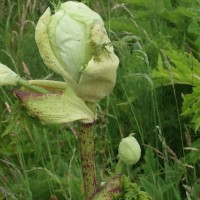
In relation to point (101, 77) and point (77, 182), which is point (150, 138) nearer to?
point (77, 182)

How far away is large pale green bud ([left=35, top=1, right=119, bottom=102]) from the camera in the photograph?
84cm

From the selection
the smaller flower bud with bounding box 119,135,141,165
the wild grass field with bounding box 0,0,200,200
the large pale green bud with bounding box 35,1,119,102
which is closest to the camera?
the large pale green bud with bounding box 35,1,119,102

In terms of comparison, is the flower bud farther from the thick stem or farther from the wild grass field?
the wild grass field

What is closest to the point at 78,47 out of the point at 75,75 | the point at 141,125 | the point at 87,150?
the point at 75,75

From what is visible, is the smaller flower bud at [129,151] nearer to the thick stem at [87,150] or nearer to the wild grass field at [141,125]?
the thick stem at [87,150]

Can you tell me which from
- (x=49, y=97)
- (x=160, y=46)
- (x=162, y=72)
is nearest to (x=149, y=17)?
(x=160, y=46)

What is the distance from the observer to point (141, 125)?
2322mm

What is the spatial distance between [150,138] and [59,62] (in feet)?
4.81

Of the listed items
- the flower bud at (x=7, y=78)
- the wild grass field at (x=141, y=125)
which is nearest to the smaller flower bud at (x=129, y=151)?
the flower bud at (x=7, y=78)

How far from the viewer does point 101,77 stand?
88 cm

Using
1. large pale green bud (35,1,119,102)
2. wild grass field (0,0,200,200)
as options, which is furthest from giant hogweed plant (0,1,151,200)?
wild grass field (0,0,200,200)

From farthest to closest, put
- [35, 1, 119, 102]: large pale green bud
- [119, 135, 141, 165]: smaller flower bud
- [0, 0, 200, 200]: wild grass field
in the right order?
[0, 0, 200, 200]: wild grass field < [119, 135, 141, 165]: smaller flower bud < [35, 1, 119, 102]: large pale green bud

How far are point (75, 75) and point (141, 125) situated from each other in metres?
1.46

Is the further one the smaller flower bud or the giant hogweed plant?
the smaller flower bud
